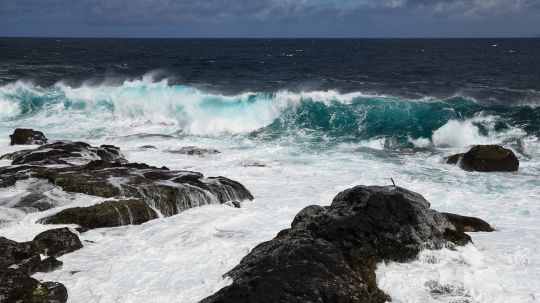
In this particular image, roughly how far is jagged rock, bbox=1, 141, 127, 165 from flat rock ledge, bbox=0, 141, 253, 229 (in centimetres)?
16

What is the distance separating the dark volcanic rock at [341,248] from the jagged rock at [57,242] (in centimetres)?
363

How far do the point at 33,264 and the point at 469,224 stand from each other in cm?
899

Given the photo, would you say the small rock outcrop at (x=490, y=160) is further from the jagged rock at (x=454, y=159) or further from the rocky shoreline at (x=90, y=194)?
the rocky shoreline at (x=90, y=194)

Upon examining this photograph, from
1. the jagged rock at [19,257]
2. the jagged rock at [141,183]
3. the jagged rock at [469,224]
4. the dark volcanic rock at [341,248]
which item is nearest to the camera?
the dark volcanic rock at [341,248]

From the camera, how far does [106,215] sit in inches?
445

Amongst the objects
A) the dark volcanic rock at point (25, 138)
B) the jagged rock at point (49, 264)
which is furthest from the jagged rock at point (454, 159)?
the dark volcanic rock at point (25, 138)

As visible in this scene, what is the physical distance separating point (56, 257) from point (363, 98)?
2346 centimetres

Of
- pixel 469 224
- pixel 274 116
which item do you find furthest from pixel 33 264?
pixel 274 116

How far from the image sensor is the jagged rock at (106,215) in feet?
36.4

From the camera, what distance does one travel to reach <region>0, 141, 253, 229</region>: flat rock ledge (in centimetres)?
1136

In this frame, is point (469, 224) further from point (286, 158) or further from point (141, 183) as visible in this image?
point (286, 158)

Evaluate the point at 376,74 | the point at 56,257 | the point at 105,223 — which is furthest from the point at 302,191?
the point at 376,74

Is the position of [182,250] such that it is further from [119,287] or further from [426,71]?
[426,71]

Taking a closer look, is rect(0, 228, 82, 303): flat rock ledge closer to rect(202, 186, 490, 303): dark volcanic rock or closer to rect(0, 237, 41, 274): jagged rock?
rect(0, 237, 41, 274): jagged rock
